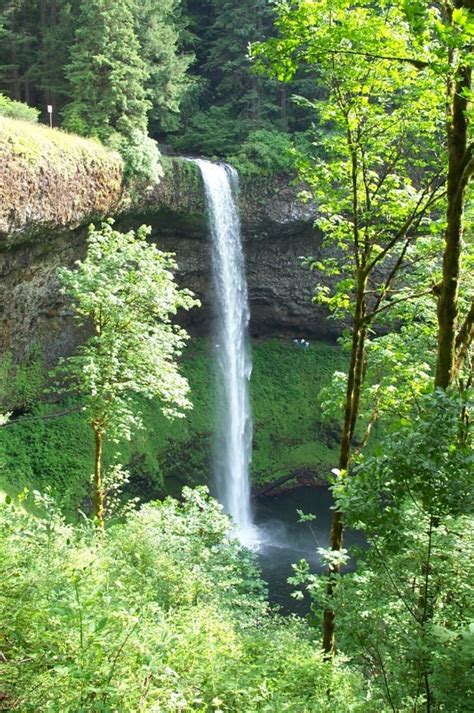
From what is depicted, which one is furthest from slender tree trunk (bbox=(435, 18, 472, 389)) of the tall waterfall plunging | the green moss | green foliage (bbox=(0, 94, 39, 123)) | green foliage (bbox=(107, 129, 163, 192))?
the tall waterfall plunging

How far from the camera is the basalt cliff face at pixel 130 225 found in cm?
1316

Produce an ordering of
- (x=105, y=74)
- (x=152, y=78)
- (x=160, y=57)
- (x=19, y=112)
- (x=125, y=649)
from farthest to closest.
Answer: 1. (x=152, y=78)
2. (x=160, y=57)
3. (x=105, y=74)
4. (x=19, y=112)
5. (x=125, y=649)

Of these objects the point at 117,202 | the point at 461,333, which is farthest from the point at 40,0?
the point at 461,333

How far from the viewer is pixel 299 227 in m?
22.0

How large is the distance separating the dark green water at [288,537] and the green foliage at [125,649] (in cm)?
938

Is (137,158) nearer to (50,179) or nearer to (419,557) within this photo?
(50,179)

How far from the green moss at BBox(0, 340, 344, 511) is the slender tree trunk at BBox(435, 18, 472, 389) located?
975cm

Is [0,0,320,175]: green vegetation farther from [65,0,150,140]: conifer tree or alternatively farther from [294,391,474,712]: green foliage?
[294,391,474,712]: green foliage

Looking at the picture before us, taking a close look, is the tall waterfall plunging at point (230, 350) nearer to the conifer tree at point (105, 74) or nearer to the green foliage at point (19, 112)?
the conifer tree at point (105, 74)

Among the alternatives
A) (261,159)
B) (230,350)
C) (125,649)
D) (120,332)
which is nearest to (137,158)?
(261,159)

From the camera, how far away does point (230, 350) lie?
21.2 m

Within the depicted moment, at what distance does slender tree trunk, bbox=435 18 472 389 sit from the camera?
4.83 meters

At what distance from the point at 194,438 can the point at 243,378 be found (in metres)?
2.96

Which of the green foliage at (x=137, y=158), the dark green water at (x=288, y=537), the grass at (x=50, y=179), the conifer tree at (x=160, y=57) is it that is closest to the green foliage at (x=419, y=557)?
the grass at (x=50, y=179)
